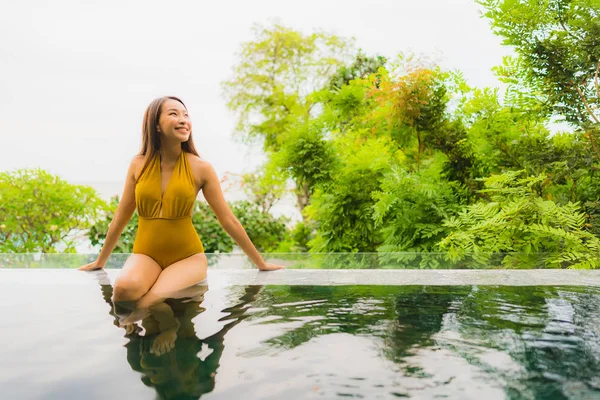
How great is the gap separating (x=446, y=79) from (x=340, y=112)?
6.03ft

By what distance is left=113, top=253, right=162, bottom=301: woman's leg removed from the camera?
8.49 feet

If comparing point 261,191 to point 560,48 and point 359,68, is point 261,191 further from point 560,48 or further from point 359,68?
point 560,48

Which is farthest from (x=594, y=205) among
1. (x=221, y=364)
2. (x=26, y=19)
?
(x=26, y=19)

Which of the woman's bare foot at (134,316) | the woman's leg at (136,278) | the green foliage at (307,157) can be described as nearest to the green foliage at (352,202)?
the green foliage at (307,157)

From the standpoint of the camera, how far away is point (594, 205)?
15.4 feet

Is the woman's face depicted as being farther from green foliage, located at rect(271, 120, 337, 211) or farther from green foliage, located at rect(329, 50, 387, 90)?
green foliage, located at rect(329, 50, 387, 90)

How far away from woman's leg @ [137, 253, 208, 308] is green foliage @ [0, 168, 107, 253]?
5.53 meters

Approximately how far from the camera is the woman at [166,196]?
113 inches

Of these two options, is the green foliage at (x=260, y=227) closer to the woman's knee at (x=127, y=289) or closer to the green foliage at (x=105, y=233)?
the green foliage at (x=105, y=233)

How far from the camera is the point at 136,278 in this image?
266 centimetres

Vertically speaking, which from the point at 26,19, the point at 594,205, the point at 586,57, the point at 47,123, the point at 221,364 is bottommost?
the point at 221,364

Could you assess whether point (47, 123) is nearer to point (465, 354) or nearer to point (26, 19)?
point (26, 19)

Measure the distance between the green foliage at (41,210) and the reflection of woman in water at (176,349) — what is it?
578 centimetres

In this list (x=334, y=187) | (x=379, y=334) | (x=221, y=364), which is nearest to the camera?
(x=221, y=364)
